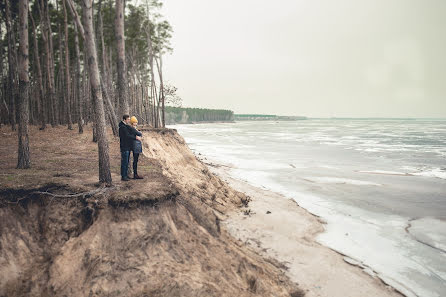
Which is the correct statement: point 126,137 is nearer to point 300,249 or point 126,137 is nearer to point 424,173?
point 300,249

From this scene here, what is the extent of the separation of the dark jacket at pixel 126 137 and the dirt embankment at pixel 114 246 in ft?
3.63

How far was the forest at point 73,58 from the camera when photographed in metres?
7.42

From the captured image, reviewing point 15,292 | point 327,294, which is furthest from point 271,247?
point 15,292

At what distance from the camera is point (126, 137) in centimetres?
759

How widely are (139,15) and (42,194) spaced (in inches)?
1079

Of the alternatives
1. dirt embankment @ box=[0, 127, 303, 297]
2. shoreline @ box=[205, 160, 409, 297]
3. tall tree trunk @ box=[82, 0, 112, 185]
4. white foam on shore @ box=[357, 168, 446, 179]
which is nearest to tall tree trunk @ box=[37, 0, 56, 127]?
dirt embankment @ box=[0, 127, 303, 297]

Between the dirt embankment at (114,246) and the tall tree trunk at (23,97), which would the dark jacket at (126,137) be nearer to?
the dirt embankment at (114,246)

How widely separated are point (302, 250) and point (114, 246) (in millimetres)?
6101

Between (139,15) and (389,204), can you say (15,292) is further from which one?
(139,15)

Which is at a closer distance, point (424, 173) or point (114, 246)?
point (114, 246)

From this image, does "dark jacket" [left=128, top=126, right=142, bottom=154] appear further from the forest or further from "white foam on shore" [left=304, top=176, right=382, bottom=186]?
"white foam on shore" [left=304, top=176, right=382, bottom=186]

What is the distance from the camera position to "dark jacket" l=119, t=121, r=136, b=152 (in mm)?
7535

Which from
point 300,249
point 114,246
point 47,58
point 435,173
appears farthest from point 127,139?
point 435,173

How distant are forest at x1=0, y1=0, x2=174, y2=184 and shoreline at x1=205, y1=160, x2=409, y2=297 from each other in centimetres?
567
